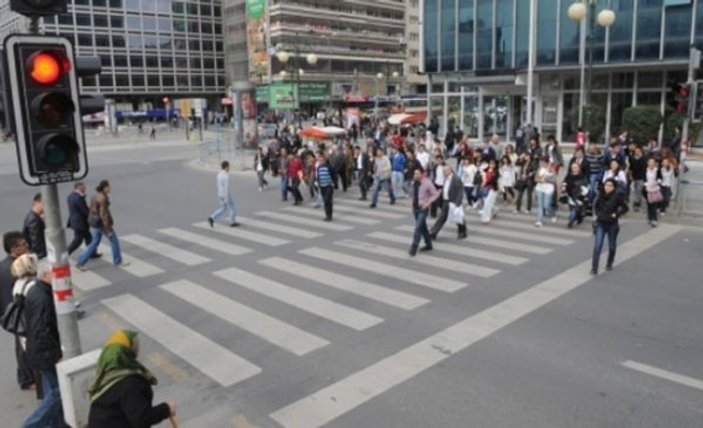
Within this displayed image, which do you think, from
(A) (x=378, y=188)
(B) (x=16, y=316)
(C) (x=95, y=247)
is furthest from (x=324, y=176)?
(B) (x=16, y=316)

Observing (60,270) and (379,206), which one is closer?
(60,270)

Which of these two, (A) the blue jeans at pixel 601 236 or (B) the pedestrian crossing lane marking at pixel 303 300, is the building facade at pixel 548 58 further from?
(B) the pedestrian crossing lane marking at pixel 303 300

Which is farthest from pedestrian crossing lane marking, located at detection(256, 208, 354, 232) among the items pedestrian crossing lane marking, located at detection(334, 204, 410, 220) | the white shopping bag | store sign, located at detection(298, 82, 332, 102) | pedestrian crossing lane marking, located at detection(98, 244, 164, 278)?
store sign, located at detection(298, 82, 332, 102)

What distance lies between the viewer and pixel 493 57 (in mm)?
36125

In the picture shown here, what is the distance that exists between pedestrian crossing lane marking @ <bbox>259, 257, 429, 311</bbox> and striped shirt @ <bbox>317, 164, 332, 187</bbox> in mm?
4397

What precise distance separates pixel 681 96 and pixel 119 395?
1486cm

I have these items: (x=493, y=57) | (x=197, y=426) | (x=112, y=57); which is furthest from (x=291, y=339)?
(x=112, y=57)

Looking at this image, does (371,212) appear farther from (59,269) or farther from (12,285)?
(59,269)

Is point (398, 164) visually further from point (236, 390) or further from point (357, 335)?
point (236, 390)

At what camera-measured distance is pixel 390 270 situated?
10.7m

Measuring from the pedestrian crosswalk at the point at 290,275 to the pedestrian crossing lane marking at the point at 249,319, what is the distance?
15 millimetres

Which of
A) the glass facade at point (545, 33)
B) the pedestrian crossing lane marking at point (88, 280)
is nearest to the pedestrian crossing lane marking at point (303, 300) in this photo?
the pedestrian crossing lane marking at point (88, 280)

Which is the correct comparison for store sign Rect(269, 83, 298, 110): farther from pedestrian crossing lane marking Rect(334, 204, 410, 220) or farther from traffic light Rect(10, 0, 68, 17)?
traffic light Rect(10, 0, 68, 17)

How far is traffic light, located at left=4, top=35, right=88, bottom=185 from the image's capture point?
14.2ft
